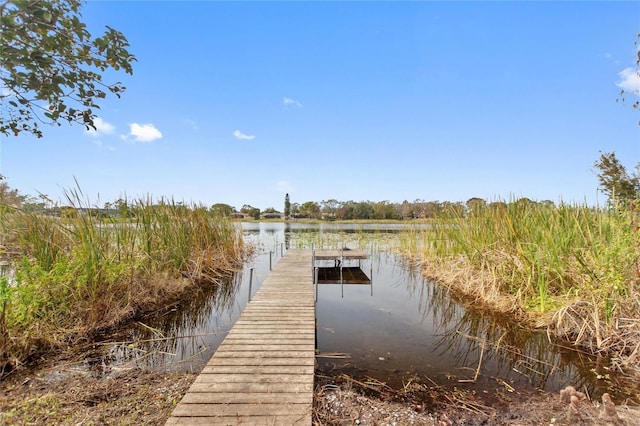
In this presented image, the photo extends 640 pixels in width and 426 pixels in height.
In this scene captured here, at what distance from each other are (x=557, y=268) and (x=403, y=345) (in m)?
3.29

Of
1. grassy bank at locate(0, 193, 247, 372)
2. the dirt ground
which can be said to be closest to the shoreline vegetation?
grassy bank at locate(0, 193, 247, 372)

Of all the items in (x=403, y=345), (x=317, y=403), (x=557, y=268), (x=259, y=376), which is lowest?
(x=403, y=345)

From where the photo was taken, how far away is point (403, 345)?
4484mm

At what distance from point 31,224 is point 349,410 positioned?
6.41 m

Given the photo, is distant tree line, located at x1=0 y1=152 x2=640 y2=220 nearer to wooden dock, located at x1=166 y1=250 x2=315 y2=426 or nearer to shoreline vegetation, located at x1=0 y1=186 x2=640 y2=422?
shoreline vegetation, located at x1=0 y1=186 x2=640 y2=422

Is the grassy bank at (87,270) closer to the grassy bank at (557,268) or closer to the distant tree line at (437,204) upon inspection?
the distant tree line at (437,204)

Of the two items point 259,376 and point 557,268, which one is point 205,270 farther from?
point 557,268

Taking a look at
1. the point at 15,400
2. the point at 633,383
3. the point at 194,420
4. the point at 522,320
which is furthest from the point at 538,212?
the point at 15,400

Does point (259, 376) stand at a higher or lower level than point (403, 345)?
higher

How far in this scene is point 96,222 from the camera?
5.69 meters

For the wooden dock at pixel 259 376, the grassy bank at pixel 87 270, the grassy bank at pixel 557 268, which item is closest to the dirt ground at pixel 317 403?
the wooden dock at pixel 259 376

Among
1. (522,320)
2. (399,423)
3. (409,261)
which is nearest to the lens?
(399,423)

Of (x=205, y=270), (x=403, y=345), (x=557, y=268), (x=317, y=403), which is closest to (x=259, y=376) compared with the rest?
(x=317, y=403)

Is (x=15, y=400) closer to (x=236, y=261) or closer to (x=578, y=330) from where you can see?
(x=578, y=330)
